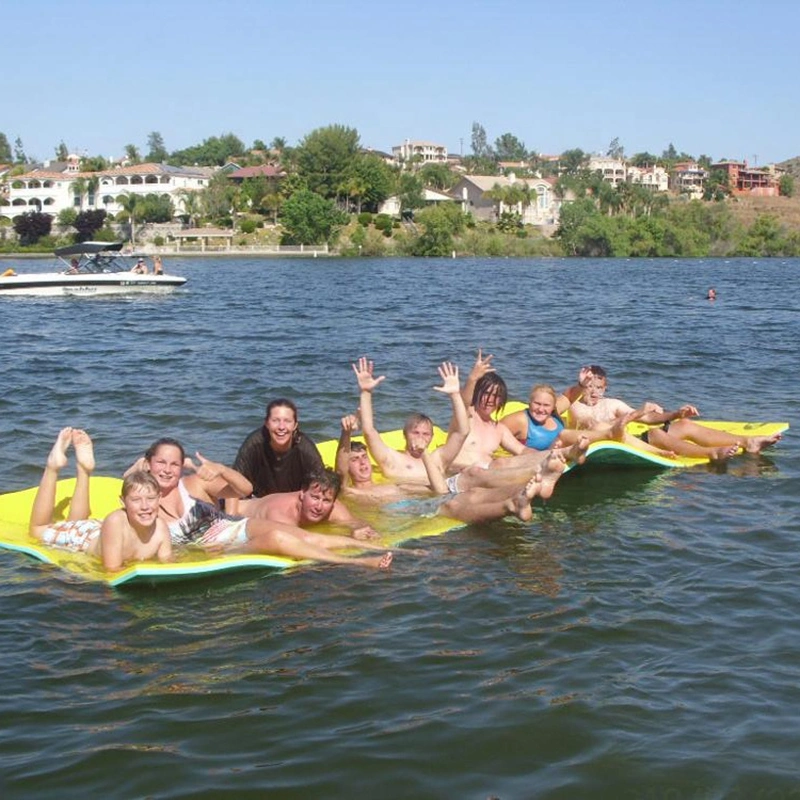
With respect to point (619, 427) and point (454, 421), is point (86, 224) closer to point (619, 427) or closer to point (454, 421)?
point (619, 427)

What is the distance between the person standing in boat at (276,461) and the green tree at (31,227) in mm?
90154

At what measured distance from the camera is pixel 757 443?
10961mm

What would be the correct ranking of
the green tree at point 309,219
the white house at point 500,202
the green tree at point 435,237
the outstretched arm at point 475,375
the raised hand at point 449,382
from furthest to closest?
the white house at point 500,202 < the green tree at point 309,219 < the green tree at point 435,237 < the outstretched arm at point 475,375 < the raised hand at point 449,382

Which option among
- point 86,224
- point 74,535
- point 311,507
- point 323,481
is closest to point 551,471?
point 323,481

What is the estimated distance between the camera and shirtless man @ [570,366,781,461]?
10.7 metres

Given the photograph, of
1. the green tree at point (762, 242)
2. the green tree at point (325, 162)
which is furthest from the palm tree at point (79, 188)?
the green tree at point (762, 242)

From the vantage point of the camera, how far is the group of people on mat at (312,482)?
24.2ft

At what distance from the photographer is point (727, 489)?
984cm

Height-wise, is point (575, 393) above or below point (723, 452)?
above

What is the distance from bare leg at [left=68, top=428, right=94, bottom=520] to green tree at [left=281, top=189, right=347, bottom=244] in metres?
80.1

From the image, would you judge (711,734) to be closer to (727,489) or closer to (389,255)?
(727,489)

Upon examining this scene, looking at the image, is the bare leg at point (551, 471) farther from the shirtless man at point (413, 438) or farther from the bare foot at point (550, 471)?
the shirtless man at point (413, 438)

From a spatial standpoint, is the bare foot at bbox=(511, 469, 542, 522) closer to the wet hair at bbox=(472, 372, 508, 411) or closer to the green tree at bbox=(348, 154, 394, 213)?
the wet hair at bbox=(472, 372, 508, 411)

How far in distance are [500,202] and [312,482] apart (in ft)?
353
